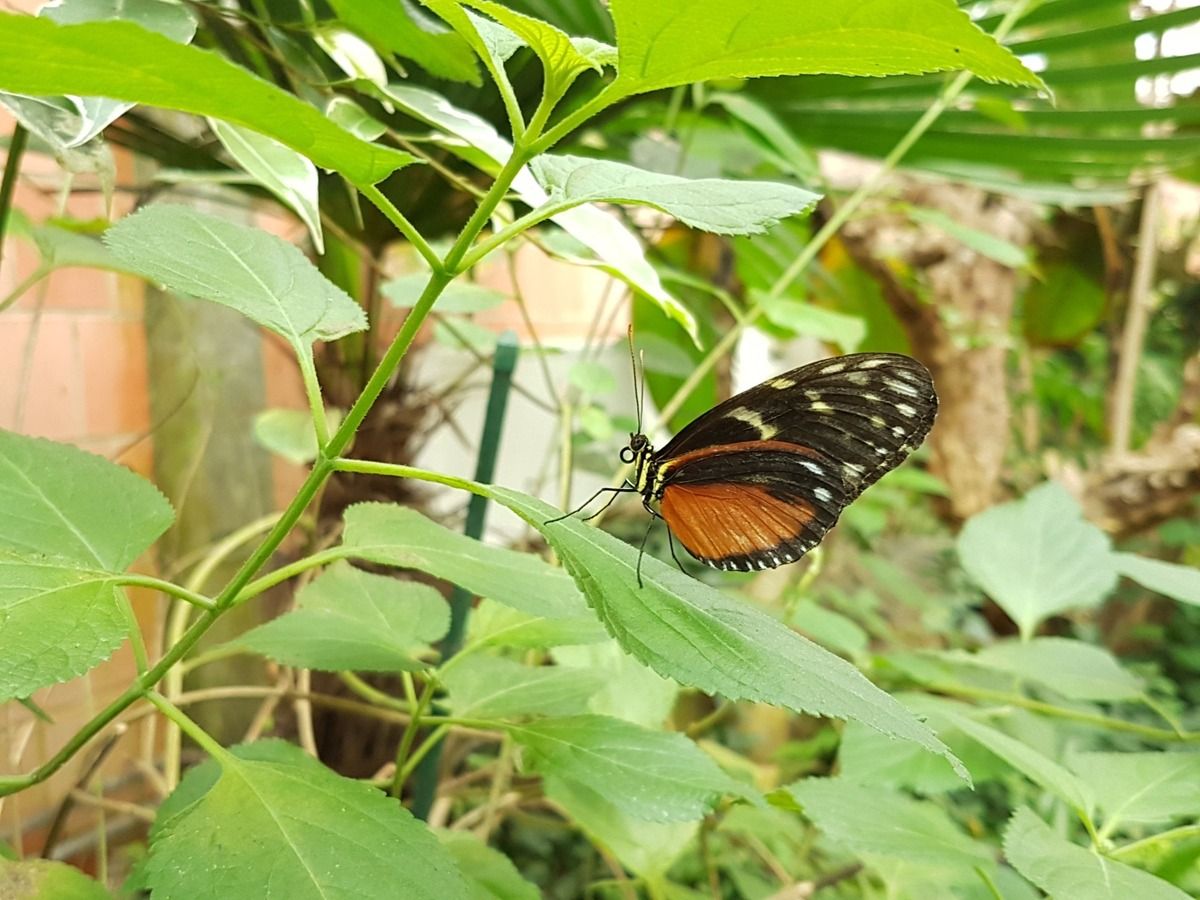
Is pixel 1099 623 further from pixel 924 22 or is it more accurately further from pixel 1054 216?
pixel 924 22

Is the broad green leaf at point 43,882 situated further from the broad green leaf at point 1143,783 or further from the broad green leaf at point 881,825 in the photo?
the broad green leaf at point 1143,783

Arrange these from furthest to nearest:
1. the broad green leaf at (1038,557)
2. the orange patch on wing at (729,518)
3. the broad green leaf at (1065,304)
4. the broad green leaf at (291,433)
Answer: the broad green leaf at (1065,304) < the broad green leaf at (291,433) < the broad green leaf at (1038,557) < the orange patch on wing at (729,518)

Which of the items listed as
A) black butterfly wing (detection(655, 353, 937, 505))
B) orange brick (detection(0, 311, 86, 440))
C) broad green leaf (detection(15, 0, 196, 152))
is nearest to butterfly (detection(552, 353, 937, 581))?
black butterfly wing (detection(655, 353, 937, 505))

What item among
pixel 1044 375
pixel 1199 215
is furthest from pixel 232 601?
pixel 1044 375

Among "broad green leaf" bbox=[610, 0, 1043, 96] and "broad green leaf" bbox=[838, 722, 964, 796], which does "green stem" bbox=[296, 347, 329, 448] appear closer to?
"broad green leaf" bbox=[610, 0, 1043, 96]

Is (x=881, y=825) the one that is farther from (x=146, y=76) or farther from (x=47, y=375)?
(x=47, y=375)

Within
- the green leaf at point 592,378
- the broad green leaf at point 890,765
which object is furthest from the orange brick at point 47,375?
the broad green leaf at point 890,765
